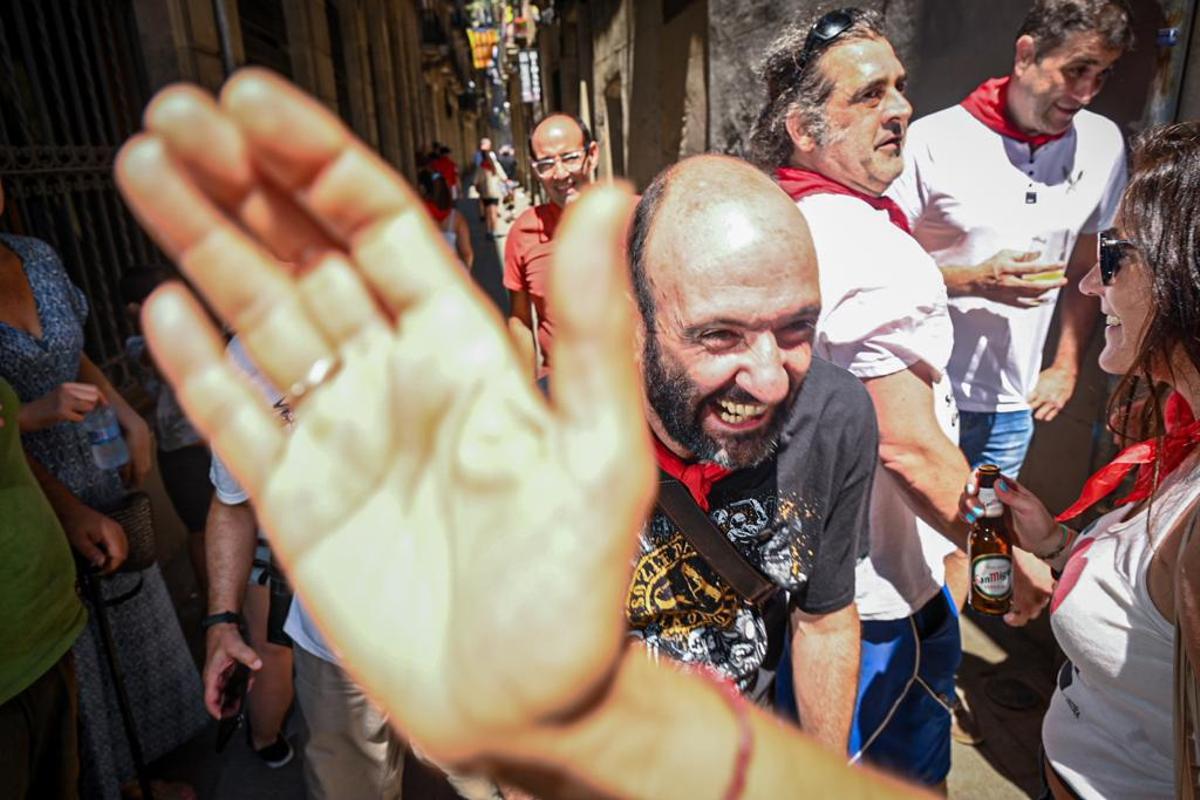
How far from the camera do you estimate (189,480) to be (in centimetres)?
329

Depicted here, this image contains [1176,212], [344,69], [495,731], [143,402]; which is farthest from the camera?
[344,69]

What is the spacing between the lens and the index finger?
2.23 feet

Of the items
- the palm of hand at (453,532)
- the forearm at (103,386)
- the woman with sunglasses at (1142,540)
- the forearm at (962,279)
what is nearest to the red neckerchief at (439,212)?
the forearm at (103,386)

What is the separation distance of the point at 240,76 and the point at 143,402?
432 centimetres

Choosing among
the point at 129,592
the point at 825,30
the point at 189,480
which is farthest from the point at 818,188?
the point at 189,480

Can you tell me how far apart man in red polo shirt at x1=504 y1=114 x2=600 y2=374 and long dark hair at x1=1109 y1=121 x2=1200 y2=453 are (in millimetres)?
2469

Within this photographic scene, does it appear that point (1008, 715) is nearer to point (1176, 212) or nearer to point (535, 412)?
point (1176, 212)

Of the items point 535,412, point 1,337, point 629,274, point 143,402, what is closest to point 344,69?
point 143,402

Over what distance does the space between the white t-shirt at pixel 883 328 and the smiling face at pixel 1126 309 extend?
37 cm

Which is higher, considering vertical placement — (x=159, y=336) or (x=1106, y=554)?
(x=159, y=336)

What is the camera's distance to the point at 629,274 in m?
1.61

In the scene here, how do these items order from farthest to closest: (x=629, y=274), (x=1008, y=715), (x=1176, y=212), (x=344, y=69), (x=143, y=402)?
(x=344, y=69) < (x=143, y=402) < (x=1008, y=715) < (x=629, y=274) < (x=1176, y=212)

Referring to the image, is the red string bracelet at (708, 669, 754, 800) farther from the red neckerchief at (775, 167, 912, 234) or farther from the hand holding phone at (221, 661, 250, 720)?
the hand holding phone at (221, 661, 250, 720)

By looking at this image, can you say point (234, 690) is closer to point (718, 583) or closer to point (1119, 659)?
point (718, 583)
